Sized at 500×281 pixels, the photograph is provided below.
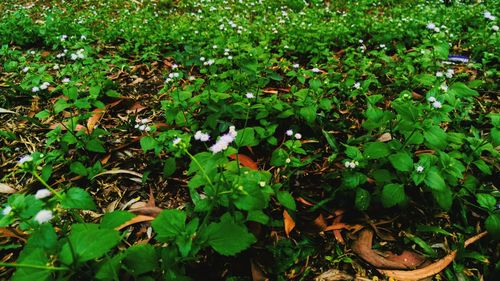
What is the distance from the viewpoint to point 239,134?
7.35 ft

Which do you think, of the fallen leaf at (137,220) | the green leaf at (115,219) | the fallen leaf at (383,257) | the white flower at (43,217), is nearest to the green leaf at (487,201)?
the fallen leaf at (383,257)

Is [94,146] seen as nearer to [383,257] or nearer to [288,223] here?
[288,223]

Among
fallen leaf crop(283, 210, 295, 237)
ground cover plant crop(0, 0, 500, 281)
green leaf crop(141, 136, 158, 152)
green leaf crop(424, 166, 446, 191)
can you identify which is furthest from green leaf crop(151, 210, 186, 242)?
green leaf crop(424, 166, 446, 191)

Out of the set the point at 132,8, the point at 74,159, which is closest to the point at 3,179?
the point at 74,159

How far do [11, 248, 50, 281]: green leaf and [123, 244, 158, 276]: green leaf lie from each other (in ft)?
1.15

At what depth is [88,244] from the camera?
1.38 metres

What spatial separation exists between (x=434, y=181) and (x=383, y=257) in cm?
58

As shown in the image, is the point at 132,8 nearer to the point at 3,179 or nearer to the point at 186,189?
the point at 3,179

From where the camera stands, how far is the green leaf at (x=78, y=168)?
2.45 m

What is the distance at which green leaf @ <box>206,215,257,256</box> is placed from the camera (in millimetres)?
1506

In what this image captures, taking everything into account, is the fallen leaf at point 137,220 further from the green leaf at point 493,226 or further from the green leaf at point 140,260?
the green leaf at point 493,226

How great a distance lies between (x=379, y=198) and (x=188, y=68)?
291 centimetres

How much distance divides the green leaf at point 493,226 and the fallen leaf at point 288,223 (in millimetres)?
1226

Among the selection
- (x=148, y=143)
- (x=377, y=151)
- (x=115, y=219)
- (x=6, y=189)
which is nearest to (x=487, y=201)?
(x=377, y=151)
